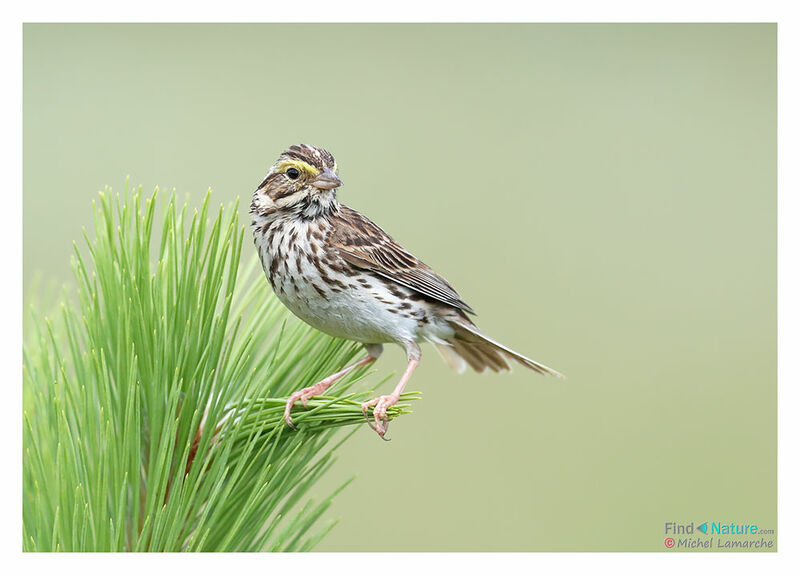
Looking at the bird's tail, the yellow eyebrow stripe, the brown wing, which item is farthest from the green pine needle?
the bird's tail

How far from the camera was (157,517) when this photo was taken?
4.72ft

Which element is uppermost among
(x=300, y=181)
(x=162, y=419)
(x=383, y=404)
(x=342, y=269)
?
(x=300, y=181)

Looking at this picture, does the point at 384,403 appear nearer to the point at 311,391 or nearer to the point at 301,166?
the point at 311,391

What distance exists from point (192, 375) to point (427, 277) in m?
1.05

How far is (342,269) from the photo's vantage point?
2.30 metres

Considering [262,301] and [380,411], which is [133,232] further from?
[380,411]

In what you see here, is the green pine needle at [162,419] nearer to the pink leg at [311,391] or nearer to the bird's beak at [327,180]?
the pink leg at [311,391]

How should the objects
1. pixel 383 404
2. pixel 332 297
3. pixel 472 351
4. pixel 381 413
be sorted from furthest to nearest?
pixel 472 351
pixel 332 297
pixel 383 404
pixel 381 413

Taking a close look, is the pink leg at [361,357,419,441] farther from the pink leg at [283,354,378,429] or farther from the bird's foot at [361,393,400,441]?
the pink leg at [283,354,378,429]

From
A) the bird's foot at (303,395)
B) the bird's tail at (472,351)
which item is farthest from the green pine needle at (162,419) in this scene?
the bird's tail at (472,351)

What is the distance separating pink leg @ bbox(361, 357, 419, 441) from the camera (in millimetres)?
1667

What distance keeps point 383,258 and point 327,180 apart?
31 cm

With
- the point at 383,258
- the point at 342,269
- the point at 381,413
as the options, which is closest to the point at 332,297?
the point at 342,269
